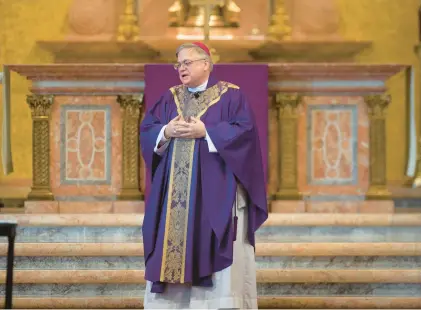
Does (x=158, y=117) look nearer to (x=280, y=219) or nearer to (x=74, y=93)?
(x=280, y=219)

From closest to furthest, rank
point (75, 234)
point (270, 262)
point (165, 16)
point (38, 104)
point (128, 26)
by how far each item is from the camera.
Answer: point (270, 262)
point (75, 234)
point (38, 104)
point (128, 26)
point (165, 16)

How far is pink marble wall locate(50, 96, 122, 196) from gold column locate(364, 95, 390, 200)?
2391 millimetres

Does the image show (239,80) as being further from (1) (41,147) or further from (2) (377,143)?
(1) (41,147)

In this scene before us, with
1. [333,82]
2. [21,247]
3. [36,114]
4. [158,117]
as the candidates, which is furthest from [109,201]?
[158,117]

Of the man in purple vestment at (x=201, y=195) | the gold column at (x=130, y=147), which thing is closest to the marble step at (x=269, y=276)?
the man in purple vestment at (x=201, y=195)

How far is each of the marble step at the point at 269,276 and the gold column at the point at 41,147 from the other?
175cm

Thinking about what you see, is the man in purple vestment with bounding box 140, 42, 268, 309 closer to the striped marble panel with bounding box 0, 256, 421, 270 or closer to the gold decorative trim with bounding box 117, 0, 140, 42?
the striped marble panel with bounding box 0, 256, 421, 270

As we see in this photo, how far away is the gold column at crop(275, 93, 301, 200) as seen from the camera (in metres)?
8.57

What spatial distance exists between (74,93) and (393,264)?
11.4 feet

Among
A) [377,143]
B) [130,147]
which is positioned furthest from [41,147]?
[377,143]

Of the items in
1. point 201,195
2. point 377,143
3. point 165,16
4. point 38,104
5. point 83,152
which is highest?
point 165,16

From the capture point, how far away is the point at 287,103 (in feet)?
28.2

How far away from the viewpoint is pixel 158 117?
5395mm

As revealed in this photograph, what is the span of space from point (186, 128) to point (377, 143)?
12.8 feet
